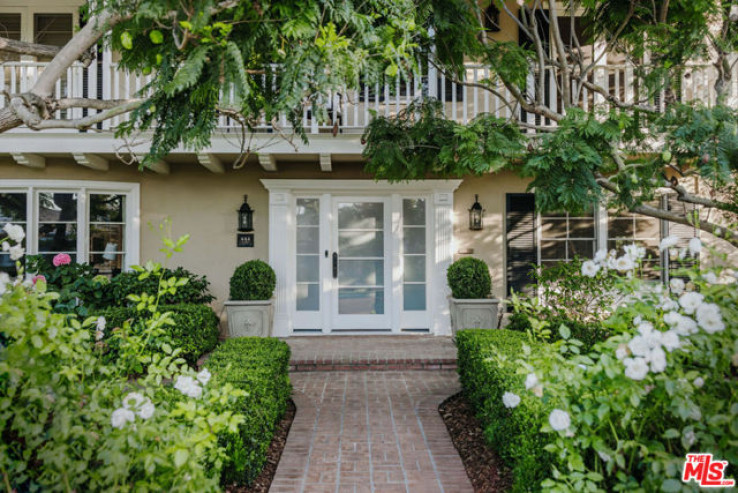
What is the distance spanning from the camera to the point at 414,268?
7289 millimetres

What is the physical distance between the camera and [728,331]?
5.54 feet

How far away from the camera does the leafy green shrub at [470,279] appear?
21.1ft

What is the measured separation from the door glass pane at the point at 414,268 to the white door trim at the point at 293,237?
173mm

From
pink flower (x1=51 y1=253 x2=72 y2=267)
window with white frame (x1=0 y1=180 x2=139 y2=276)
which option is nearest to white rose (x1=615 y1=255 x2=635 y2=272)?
pink flower (x1=51 y1=253 x2=72 y2=267)

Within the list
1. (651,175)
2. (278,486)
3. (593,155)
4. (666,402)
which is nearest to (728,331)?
(666,402)

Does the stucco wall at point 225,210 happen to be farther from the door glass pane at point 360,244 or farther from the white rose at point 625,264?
the white rose at point 625,264

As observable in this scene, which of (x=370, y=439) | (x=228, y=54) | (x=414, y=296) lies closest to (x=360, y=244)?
(x=414, y=296)

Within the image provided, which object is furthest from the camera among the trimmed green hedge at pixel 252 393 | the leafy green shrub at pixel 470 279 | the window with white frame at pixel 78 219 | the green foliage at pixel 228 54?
the window with white frame at pixel 78 219

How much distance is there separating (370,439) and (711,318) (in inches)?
107

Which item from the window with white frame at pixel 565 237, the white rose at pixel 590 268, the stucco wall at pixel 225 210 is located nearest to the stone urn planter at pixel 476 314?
the stucco wall at pixel 225 210

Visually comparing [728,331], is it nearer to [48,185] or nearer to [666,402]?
[666,402]

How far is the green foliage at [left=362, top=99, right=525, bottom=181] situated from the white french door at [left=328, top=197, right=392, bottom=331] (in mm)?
2258

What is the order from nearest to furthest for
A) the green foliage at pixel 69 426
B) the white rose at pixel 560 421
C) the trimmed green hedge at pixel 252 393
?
the green foliage at pixel 69 426 → the white rose at pixel 560 421 → the trimmed green hedge at pixel 252 393

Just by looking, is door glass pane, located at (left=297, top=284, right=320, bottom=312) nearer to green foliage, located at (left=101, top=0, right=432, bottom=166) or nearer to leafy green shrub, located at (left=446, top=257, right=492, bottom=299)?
leafy green shrub, located at (left=446, top=257, right=492, bottom=299)
